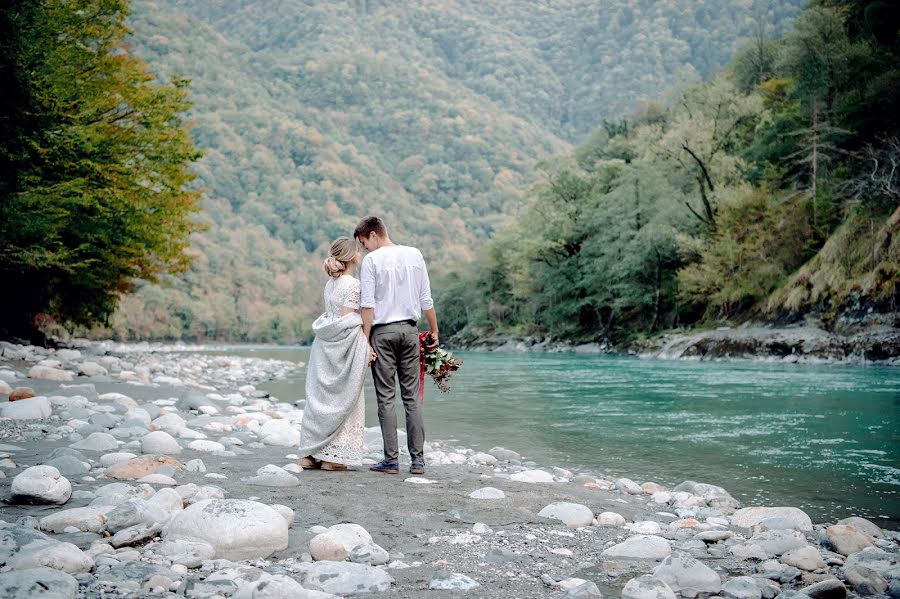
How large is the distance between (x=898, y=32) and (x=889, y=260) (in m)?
11.1

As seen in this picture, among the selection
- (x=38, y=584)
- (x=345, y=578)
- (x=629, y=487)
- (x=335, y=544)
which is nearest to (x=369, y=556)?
(x=335, y=544)

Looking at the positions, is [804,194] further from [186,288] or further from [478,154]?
[478,154]

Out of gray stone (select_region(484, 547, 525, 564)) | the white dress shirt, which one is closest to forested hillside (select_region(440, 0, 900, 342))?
the white dress shirt

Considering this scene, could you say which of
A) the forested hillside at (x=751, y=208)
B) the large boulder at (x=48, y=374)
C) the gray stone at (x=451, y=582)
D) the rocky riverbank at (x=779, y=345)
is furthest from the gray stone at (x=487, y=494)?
the forested hillside at (x=751, y=208)

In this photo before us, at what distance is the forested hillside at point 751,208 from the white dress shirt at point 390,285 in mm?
23817

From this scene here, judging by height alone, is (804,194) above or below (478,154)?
below

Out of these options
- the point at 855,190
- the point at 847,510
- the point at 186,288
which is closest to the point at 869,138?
the point at 855,190

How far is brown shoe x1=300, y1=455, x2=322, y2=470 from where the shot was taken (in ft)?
19.5

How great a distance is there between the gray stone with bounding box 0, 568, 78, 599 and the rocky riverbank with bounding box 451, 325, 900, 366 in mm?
24894

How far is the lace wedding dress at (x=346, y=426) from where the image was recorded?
5.96m

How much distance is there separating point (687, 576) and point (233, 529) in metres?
2.34

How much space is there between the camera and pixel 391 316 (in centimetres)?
582

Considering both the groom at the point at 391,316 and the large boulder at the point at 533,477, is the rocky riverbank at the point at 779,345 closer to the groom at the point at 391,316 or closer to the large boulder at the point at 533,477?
the large boulder at the point at 533,477

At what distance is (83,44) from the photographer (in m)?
18.6
